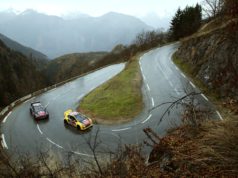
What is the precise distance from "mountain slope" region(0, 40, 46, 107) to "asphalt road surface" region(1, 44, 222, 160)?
8271 centimetres

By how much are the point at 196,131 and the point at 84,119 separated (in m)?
22.9

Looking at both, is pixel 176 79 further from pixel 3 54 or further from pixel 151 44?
pixel 3 54

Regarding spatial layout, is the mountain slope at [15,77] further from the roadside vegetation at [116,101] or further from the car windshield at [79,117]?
the car windshield at [79,117]

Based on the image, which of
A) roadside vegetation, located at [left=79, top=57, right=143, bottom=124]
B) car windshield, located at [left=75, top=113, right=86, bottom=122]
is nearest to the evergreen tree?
roadside vegetation, located at [left=79, top=57, right=143, bottom=124]

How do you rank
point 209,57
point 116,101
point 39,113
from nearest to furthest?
1. point 39,113
2. point 116,101
3. point 209,57

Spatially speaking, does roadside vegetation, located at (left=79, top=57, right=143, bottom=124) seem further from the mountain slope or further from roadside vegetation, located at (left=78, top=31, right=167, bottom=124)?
the mountain slope

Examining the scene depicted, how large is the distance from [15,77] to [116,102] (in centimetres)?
12634

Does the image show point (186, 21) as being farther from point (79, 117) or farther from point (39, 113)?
point (79, 117)

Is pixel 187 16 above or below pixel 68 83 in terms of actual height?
above

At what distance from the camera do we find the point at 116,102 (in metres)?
35.8

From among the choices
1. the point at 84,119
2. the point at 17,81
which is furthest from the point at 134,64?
the point at 17,81

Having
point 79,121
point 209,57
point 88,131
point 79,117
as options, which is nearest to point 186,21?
point 209,57

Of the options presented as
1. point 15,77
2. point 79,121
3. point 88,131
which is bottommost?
point 15,77

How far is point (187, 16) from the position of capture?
73.5m
